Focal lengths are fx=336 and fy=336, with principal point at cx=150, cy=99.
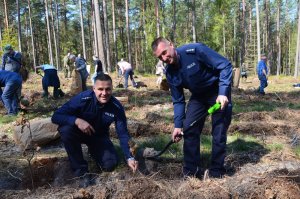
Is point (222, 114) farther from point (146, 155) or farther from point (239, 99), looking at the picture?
point (239, 99)

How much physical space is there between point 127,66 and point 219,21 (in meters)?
24.0

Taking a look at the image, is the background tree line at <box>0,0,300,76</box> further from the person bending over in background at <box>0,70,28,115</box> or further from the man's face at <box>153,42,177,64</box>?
the man's face at <box>153,42,177,64</box>

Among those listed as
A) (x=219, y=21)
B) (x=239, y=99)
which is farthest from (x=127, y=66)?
(x=219, y=21)

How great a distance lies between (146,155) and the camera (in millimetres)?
4418

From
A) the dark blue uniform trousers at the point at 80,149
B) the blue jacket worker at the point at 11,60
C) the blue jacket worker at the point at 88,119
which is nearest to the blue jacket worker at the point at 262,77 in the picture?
the blue jacket worker at the point at 11,60

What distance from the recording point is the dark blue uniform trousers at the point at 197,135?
3.75m

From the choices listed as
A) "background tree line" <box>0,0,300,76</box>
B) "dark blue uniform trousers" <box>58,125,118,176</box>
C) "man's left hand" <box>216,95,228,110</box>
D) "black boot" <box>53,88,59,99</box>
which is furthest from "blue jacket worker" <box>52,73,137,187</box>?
"background tree line" <box>0,0,300,76</box>

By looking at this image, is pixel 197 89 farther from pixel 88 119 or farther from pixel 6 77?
pixel 6 77

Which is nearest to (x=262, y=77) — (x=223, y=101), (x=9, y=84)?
(x=9, y=84)

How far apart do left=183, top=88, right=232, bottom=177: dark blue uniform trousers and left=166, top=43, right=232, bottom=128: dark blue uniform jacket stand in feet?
0.51

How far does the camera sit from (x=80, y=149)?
156 inches

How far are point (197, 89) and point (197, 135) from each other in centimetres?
54

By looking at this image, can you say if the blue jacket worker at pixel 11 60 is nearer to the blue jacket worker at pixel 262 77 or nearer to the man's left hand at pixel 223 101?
the man's left hand at pixel 223 101

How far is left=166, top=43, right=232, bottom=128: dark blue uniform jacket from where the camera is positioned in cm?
353
